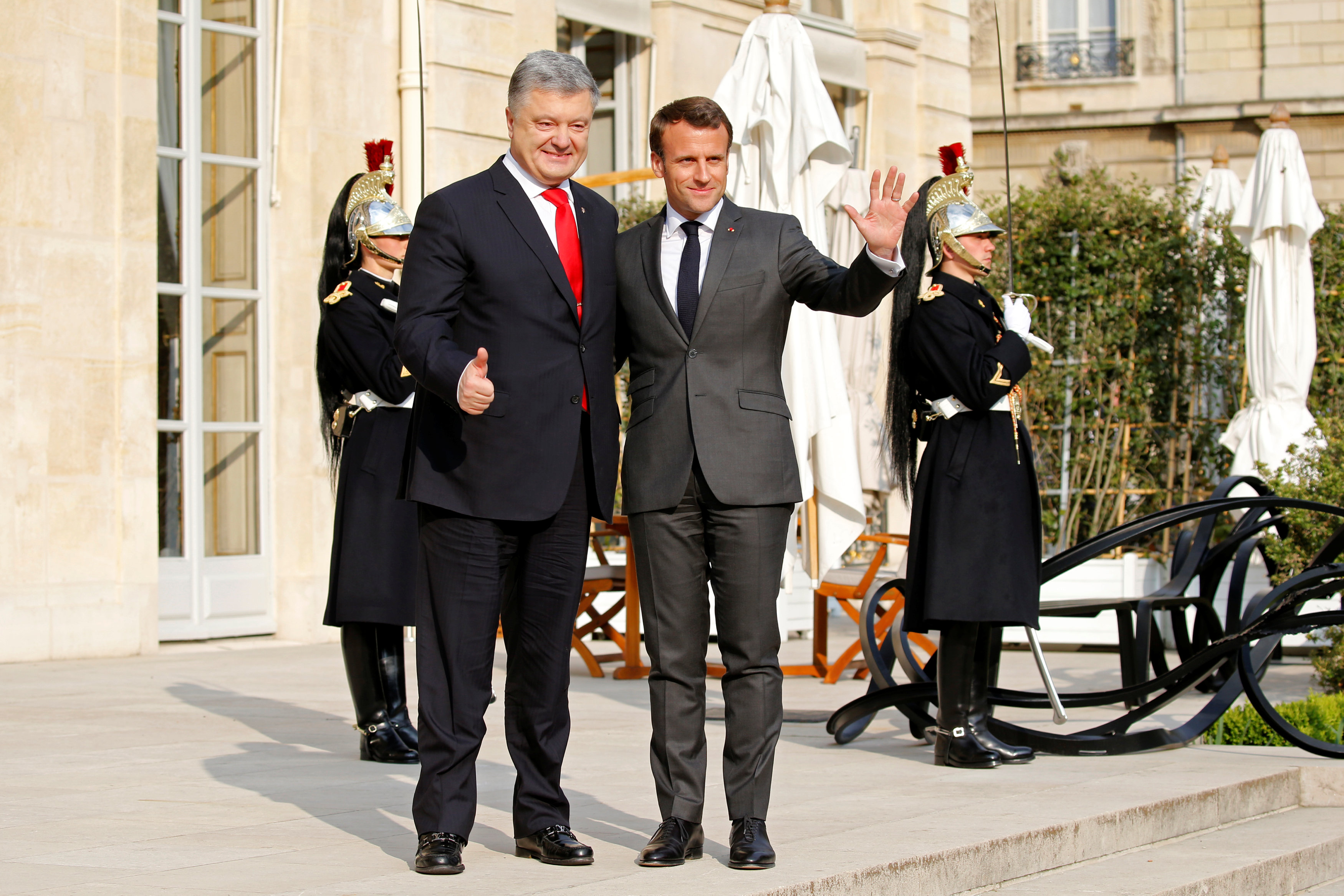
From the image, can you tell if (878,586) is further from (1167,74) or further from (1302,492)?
(1167,74)

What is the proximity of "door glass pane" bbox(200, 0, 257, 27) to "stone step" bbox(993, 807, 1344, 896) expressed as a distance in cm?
755

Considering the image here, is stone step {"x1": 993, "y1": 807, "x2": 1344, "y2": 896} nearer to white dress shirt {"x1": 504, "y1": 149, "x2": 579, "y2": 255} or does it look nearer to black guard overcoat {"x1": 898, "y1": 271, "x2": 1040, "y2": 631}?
black guard overcoat {"x1": 898, "y1": 271, "x2": 1040, "y2": 631}

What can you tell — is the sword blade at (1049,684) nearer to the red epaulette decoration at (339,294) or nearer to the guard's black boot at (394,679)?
the guard's black boot at (394,679)

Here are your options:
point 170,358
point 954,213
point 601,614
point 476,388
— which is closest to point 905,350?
point 954,213

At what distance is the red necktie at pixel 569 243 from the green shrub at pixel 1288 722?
3.32 m

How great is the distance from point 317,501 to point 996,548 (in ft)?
18.7

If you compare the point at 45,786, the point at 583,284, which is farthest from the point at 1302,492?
the point at 45,786

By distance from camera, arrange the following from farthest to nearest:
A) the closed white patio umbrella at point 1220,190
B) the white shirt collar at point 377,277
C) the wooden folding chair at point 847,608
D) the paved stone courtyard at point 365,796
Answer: the closed white patio umbrella at point 1220,190 < the wooden folding chair at point 847,608 < the white shirt collar at point 377,277 < the paved stone courtyard at point 365,796

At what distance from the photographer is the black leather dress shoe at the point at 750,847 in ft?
13.1

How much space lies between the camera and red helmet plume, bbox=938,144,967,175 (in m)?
5.90

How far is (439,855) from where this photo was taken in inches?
155

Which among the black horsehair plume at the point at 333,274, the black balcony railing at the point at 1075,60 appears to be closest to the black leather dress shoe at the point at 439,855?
the black horsehair plume at the point at 333,274

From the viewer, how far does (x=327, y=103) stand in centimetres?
1055

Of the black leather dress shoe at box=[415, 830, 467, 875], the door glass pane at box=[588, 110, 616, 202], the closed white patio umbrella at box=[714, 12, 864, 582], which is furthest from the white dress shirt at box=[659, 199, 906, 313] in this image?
the door glass pane at box=[588, 110, 616, 202]
